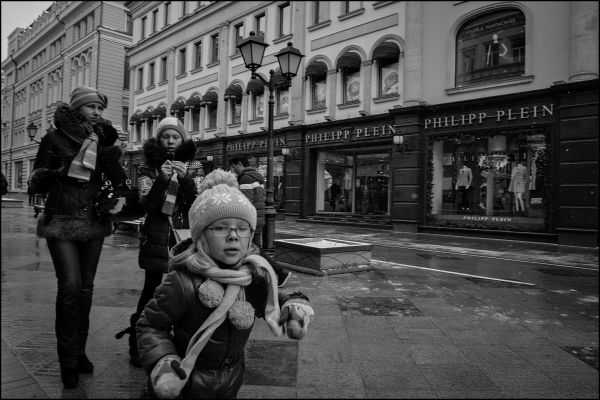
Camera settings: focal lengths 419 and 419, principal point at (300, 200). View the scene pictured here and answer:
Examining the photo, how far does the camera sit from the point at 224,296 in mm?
1746

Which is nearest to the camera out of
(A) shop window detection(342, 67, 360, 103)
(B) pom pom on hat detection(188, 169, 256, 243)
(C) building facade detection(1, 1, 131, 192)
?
(B) pom pom on hat detection(188, 169, 256, 243)

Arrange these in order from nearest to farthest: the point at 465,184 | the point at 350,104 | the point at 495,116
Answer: the point at 495,116 → the point at 465,184 → the point at 350,104

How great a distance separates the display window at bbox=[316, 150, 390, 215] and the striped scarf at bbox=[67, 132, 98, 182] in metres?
15.7

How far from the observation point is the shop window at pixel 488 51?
1095 cm

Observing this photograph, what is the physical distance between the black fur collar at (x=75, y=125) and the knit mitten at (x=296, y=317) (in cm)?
169

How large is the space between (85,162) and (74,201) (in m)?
0.26

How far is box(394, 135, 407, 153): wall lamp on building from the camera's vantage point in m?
14.8

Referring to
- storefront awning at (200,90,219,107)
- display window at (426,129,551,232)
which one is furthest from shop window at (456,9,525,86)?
storefront awning at (200,90,219,107)

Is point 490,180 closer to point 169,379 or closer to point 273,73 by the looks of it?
point 273,73

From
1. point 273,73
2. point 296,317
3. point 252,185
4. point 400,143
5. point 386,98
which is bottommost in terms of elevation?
point 296,317

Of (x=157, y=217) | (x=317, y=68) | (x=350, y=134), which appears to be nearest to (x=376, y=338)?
(x=157, y=217)

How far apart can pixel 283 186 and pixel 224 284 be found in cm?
1792

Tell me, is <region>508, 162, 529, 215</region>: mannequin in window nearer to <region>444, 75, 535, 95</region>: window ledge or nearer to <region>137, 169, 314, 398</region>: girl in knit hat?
<region>444, 75, 535, 95</region>: window ledge

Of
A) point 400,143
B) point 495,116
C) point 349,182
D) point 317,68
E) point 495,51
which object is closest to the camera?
point 495,51
